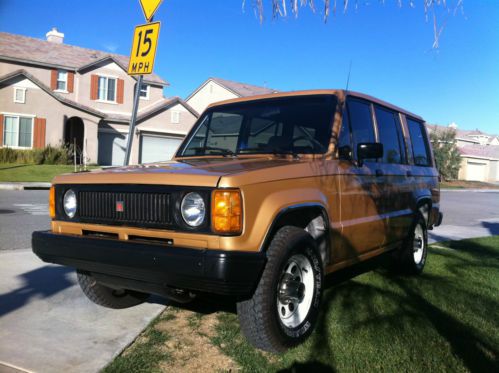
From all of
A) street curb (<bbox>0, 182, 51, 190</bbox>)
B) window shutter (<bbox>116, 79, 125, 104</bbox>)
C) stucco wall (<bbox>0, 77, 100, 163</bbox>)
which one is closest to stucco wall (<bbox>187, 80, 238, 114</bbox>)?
window shutter (<bbox>116, 79, 125, 104</bbox>)

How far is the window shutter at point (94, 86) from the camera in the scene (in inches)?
1070

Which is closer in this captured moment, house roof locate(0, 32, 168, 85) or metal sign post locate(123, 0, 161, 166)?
metal sign post locate(123, 0, 161, 166)

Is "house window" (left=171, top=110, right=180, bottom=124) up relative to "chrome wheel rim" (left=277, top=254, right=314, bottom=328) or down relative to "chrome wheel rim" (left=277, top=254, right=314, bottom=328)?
up

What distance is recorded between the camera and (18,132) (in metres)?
23.8

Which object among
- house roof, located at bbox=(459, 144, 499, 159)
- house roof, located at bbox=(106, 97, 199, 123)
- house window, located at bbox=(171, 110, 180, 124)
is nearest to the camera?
house roof, located at bbox=(106, 97, 199, 123)

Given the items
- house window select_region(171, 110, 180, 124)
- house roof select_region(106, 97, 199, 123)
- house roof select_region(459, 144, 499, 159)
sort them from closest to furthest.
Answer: house roof select_region(106, 97, 199, 123) < house window select_region(171, 110, 180, 124) < house roof select_region(459, 144, 499, 159)

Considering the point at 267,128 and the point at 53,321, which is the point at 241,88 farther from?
the point at 53,321

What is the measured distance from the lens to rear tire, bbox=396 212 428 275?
5.54m

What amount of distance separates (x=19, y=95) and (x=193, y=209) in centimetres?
2432

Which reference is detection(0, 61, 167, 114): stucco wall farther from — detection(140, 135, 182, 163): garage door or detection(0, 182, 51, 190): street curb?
detection(0, 182, 51, 190): street curb

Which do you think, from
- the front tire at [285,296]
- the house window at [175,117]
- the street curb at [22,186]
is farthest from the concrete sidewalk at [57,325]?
the house window at [175,117]

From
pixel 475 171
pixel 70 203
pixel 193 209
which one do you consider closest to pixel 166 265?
pixel 193 209

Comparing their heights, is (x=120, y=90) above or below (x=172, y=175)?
above

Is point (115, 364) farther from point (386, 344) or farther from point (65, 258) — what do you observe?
point (386, 344)
